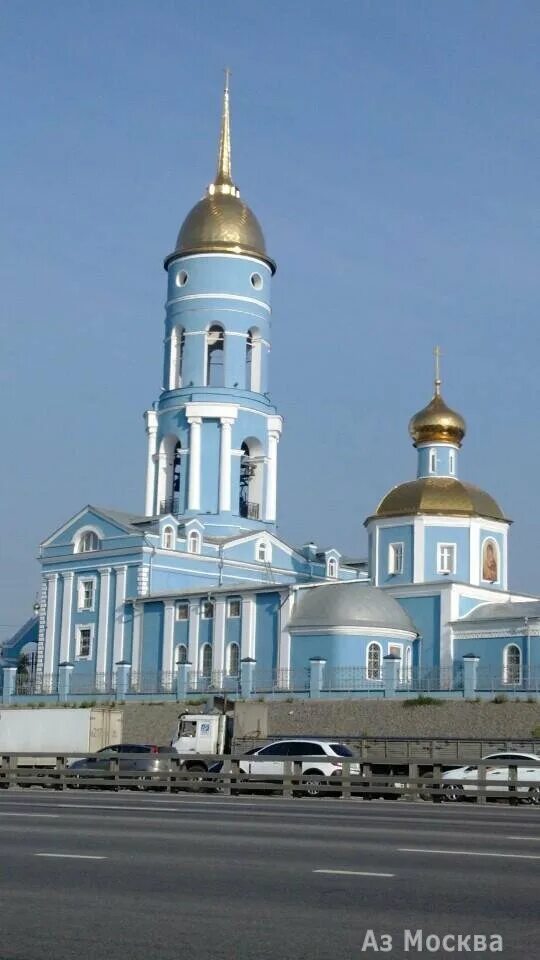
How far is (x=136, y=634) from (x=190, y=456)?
924 centimetres

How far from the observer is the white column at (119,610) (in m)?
56.4

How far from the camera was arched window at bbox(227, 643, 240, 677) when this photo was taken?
5294cm

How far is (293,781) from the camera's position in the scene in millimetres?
24672

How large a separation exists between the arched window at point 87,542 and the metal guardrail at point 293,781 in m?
31.2

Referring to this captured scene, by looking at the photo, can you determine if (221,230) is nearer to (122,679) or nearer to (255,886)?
(122,679)

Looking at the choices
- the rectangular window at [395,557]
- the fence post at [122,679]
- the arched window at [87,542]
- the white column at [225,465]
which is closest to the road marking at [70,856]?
the fence post at [122,679]

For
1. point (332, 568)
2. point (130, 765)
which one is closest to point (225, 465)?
point (332, 568)

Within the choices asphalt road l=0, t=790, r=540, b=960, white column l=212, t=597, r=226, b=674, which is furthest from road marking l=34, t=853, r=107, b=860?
white column l=212, t=597, r=226, b=674

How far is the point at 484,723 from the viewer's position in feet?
134

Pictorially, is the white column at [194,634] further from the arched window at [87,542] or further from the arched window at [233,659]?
the arched window at [87,542]

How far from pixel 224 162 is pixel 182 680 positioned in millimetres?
27682

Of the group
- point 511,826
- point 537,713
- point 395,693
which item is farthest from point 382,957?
point 395,693

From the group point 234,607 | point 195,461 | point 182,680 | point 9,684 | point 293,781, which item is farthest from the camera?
point 195,461

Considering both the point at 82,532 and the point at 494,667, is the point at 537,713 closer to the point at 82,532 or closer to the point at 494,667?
the point at 494,667
